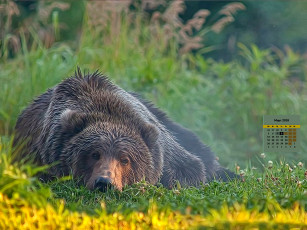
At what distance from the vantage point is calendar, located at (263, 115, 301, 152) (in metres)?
7.15

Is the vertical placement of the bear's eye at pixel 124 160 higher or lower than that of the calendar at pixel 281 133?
higher

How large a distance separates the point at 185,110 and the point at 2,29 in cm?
334

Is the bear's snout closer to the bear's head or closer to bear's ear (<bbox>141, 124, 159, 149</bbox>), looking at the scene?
the bear's head

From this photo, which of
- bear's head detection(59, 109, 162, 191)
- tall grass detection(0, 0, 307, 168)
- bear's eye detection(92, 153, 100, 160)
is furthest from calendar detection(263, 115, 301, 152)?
bear's eye detection(92, 153, 100, 160)

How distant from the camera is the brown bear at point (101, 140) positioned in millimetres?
5848

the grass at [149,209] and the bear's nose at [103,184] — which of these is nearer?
the grass at [149,209]

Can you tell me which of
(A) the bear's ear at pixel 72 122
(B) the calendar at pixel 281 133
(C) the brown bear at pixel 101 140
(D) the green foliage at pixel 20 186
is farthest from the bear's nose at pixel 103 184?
(B) the calendar at pixel 281 133

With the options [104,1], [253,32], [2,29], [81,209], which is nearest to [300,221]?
[81,209]

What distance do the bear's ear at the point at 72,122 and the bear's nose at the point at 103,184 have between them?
31.4 inches

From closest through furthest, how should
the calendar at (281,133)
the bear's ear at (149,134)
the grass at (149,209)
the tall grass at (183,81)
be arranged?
the grass at (149,209) < the bear's ear at (149,134) < the calendar at (281,133) < the tall grass at (183,81)

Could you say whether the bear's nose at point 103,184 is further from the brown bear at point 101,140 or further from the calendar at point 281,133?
the calendar at point 281,133

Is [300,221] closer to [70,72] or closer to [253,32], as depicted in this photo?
[70,72]

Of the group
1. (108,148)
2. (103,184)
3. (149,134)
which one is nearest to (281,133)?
(149,134)

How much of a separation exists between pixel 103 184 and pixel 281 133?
2649 millimetres
